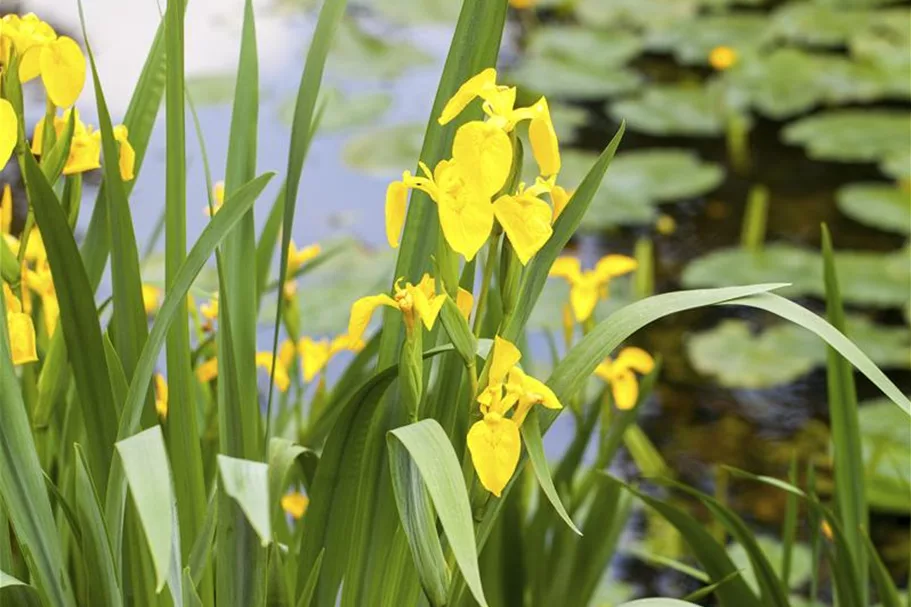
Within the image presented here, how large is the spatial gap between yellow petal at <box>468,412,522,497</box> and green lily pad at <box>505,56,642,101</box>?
2.13m

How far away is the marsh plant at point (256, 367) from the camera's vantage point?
48 centimetres

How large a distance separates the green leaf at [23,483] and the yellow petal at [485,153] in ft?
0.69

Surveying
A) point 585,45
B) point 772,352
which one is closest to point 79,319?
point 772,352

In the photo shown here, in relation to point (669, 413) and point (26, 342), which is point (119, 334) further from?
point (669, 413)

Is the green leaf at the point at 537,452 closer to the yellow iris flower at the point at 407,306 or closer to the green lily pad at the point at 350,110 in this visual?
the yellow iris flower at the point at 407,306

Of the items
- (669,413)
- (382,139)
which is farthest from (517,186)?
(382,139)

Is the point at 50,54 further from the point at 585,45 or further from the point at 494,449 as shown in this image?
the point at 585,45

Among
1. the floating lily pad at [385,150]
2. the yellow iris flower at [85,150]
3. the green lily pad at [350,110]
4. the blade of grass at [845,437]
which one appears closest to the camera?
the yellow iris flower at [85,150]

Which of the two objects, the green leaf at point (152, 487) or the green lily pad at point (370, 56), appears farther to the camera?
the green lily pad at point (370, 56)

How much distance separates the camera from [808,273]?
197 cm

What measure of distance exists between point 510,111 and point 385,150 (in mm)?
1812

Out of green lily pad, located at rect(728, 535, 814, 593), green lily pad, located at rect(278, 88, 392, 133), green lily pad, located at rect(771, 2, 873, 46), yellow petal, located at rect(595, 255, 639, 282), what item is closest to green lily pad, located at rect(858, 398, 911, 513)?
green lily pad, located at rect(728, 535, 814, 593)

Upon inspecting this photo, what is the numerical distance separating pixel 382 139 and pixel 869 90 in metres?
1.07

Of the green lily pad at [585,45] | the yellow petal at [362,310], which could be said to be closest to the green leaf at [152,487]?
the yellow petal at [362,310]
